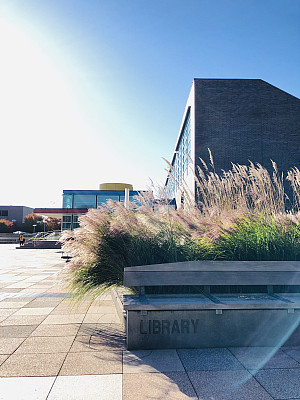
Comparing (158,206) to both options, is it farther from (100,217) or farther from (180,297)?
(180,297)

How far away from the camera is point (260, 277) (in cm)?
364

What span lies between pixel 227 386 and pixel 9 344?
2.42 metres

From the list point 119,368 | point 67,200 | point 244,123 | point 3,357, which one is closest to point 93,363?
point 119,368

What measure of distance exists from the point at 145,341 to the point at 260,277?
4.94ft

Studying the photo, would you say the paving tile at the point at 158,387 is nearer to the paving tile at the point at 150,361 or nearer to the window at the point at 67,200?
the paving tile at the point at 150,361

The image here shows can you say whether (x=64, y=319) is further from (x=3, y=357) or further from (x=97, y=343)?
(x=3, y=357)

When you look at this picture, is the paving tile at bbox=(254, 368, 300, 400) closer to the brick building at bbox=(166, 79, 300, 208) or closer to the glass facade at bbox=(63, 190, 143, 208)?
the brick building at bbox=(166, 79, 300, 208)

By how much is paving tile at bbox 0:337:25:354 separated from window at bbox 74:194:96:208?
34.5 metres

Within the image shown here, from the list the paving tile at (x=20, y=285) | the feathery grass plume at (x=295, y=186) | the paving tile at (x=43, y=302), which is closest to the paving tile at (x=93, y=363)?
the paving tile at (x=43, y=302)

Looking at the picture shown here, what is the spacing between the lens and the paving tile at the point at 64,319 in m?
4.38

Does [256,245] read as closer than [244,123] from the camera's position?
Yes

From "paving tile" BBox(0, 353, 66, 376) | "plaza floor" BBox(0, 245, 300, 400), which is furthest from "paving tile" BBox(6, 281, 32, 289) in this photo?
"paving tile" BBox(0, 353, 66, 376)

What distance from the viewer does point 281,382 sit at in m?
2.59

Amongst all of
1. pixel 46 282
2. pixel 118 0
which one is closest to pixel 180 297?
pixel 46 282
